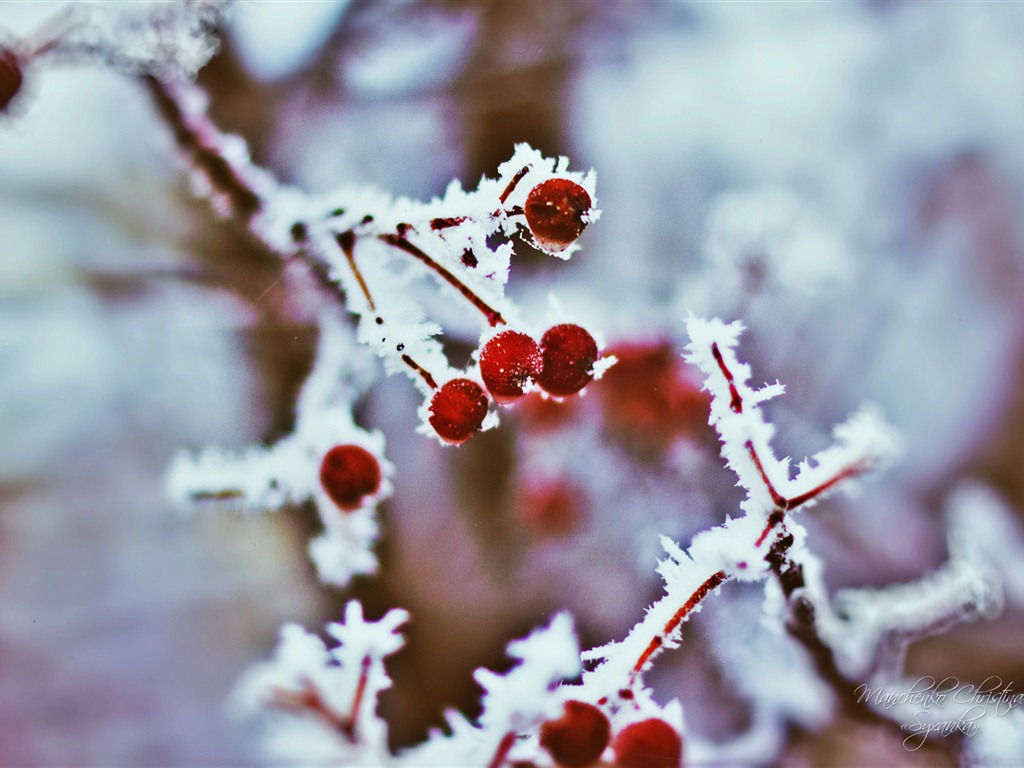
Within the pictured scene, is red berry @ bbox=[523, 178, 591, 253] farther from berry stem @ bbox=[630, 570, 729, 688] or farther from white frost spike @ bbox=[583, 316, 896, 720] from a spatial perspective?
berry stem @ bbox=[630, 570, 729, 688]

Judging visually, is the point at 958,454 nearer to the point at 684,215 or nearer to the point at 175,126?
the point at 684,215

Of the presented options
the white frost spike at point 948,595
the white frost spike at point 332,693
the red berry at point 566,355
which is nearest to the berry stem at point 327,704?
the white frost spike at point 332,693

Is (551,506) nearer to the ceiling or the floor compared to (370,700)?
nearer to the ceiling

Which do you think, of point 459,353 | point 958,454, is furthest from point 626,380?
point 958,454

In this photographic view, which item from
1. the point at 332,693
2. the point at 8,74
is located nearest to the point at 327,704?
the point at 332,693

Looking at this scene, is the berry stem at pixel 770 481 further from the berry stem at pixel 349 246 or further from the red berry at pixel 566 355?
the berry stem at pixel 349 246

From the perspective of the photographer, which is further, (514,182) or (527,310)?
(527,310)

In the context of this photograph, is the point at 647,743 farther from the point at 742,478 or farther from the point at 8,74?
the point at 8,74

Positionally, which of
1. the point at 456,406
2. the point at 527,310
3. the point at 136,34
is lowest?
the point at 456,406
